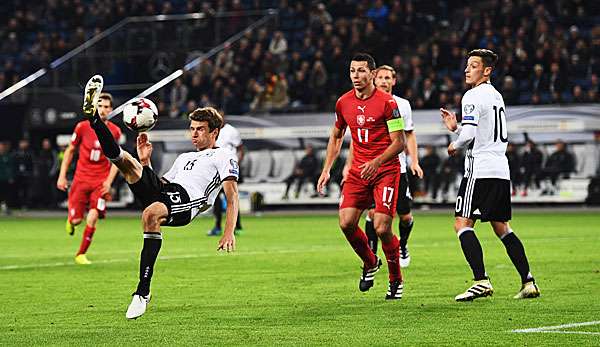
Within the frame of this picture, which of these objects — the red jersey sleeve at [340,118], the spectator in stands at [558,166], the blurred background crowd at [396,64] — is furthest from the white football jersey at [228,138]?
the spectator in stands at [558,166]

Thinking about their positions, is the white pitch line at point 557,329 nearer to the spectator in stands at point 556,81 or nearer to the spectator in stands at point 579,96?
the spectator in stands at point 579,96

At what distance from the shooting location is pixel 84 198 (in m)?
17.0

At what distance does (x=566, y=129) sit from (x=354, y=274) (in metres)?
19.8

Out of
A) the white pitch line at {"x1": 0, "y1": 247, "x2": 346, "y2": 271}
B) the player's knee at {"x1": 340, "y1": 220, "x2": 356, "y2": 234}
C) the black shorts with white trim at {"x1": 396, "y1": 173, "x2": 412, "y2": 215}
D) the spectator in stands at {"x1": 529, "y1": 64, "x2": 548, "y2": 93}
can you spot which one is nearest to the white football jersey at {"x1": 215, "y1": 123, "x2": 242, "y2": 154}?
the white pitch line at {"x1": 0, "y1": 247, "x2": 346, "y2": 271}

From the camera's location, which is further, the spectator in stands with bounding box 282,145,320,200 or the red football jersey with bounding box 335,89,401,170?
the spectator in stands with bounding box 282,145,320,200

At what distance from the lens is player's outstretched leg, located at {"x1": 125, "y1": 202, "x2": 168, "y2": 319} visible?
9797mm

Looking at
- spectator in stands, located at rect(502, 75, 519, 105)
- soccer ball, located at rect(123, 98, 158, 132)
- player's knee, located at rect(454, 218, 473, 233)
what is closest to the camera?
soccer ball, located at rect(123, 98, 158, 132)

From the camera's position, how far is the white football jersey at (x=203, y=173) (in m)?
10.4

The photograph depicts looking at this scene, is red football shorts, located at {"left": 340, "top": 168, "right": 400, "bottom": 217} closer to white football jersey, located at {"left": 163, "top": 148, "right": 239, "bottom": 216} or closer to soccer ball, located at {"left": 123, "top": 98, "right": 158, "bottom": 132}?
white football jersey, located at {"left": 163, "top": 148, "right": 239, "bottom": 216}

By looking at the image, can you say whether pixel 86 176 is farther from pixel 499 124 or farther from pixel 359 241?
pixel 499 124

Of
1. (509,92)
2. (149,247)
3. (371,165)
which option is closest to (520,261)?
(371,165)

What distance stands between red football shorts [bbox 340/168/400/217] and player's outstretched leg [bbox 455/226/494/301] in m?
0.69

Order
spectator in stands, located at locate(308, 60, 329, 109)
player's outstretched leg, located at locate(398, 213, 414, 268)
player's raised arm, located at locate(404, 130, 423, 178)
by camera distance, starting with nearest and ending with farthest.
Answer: player's raised arm, located at locate(404, 130, 423, 178) < player's outstretched leg, located at locate(398, 213, 414, 268) < spectator in stands, located at locate(308, 60, 329, 109)

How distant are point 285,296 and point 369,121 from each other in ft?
6.11
